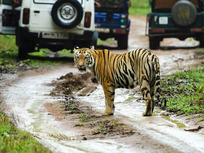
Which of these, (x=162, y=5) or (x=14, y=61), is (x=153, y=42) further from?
(x=14, y=61)

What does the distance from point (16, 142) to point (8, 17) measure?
9.78 meters

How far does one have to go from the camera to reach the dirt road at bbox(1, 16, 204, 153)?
6477 mm

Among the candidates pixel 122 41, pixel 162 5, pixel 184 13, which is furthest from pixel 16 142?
pixel 122 41

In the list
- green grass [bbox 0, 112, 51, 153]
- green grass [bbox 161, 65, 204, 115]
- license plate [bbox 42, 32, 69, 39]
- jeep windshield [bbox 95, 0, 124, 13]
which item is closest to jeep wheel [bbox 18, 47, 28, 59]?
license plate [bbox 42, 32, 69, 39]

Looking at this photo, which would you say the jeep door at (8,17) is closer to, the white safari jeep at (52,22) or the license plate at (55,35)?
the white safari jeep at (52,22)

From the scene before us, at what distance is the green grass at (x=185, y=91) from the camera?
8953 millimetres

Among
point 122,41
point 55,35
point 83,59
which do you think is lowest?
point 122,41

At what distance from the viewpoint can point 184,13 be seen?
19469 millimetres

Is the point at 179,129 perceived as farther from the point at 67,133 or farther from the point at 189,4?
the point at 189,4

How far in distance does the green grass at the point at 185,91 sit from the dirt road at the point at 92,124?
414 mm

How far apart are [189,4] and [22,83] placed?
8621 mm

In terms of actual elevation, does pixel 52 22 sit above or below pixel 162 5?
below

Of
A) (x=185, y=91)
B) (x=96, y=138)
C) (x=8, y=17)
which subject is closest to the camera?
(x=96, y=138)

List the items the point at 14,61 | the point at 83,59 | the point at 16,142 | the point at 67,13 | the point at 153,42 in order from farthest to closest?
the point at 153,42 < the point at 14,61 < the point at 67,13 < the point at 83,59 < the point at 16,142
